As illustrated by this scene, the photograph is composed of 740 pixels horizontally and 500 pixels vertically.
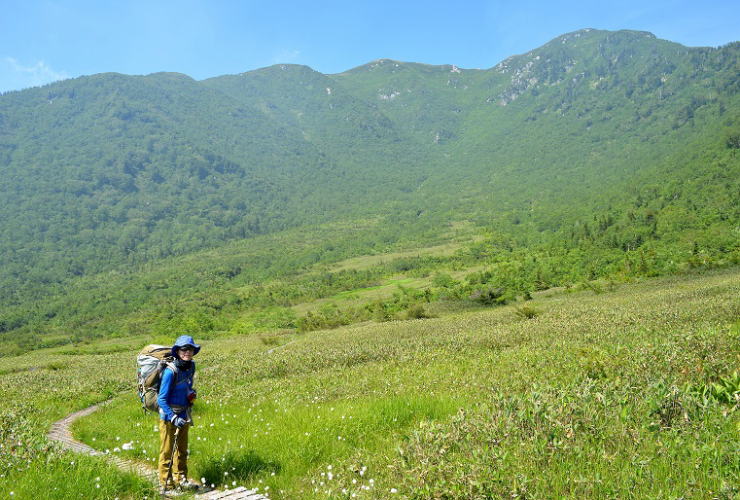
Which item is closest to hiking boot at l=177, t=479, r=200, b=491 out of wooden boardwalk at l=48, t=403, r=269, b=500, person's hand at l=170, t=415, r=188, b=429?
wooden boardwalk at l=48, t=403, r=269, b=500

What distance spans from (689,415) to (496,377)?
20.0ft

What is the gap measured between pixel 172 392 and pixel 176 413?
1.18 ft

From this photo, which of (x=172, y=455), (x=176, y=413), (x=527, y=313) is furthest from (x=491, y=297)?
(x=176, y=413)

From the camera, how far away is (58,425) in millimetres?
14094

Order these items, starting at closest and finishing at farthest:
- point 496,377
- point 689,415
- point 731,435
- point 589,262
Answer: point 731,435
point 689,415
point 496,377
point 589,262

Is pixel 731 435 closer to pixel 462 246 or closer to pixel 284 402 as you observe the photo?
pixel 284 402

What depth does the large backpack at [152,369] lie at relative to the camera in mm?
7473

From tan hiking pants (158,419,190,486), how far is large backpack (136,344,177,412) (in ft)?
1.37

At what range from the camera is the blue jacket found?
7238mm

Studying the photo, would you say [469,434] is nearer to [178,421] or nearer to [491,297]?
[178,421]

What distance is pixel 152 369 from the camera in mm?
7492

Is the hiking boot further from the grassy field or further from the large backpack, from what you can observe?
the large backpack

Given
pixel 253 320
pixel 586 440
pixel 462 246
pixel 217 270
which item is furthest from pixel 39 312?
pixel 586 440

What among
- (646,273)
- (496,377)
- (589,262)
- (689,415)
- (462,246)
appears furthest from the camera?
(462,246)
